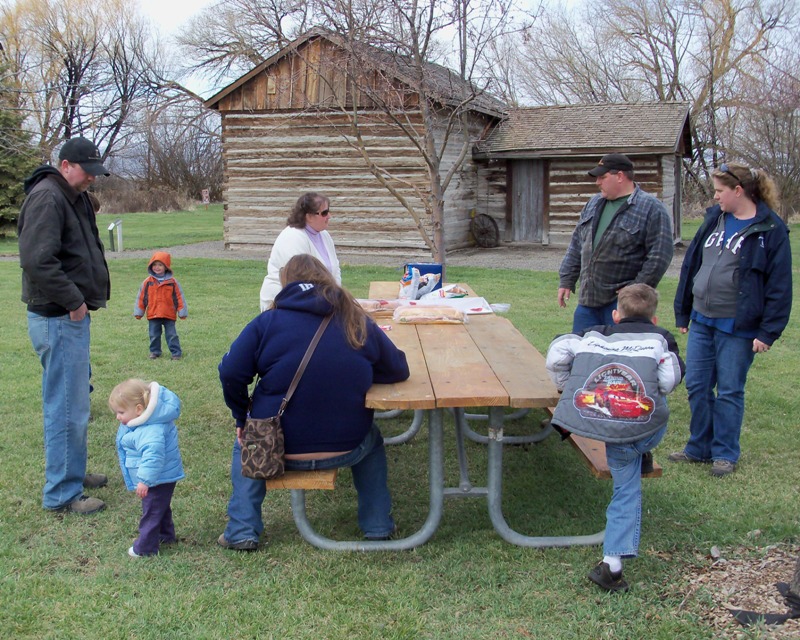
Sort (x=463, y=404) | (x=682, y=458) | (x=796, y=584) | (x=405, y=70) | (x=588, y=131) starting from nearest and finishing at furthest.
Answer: (x=796, y=584) → (x=463, y=404) → (x=682, y=458) → (x=405, y=70) → (x=588, y=131)

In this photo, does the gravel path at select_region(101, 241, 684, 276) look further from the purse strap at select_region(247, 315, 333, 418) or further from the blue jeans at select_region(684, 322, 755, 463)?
the purse strap at select_region(247, 315, 333, 418)

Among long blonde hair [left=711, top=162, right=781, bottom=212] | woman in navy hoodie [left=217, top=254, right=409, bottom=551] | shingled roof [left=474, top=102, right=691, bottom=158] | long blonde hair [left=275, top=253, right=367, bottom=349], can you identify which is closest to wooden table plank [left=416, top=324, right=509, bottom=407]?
woman in navy hoodie [left=217, top=254, right=409, bottom=551]

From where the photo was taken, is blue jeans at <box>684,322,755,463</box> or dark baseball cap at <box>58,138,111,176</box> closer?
dark baseball cap at <box>58,138,111,176</box>

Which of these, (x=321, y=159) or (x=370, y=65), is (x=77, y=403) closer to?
(x=370, y=65)

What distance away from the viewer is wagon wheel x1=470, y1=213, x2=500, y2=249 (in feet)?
66.6

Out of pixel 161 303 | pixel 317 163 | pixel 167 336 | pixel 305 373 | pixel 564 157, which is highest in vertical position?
pixel 564 157

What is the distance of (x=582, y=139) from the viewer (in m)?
19.0

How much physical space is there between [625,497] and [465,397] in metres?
0.77

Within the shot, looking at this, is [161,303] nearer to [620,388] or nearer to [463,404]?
[463,404]

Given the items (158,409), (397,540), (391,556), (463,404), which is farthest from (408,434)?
(158,409)

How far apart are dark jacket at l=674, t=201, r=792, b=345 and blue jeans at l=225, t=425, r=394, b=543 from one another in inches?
87.0

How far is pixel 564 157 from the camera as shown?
1938 centimetres

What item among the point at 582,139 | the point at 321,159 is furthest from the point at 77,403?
the point at 582,139

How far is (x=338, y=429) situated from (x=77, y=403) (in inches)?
58.9
